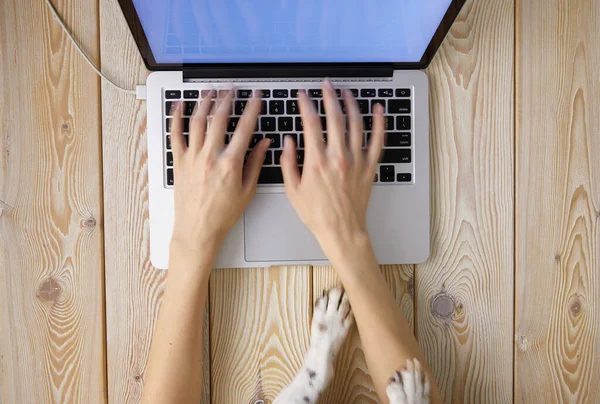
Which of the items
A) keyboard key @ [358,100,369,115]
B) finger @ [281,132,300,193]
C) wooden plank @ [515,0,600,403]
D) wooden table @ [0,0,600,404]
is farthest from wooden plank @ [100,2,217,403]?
wooden plank @ [515,0,600,403]

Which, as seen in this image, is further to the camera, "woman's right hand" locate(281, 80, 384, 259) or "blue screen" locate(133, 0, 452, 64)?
"woman's right hand" locate(281, 80, 384, 259)

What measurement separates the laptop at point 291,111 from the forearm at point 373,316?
33mm

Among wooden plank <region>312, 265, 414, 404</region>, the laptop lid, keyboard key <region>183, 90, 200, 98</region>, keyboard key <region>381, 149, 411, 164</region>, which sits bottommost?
wooden plank <region>312, 265, 414, 404</region>

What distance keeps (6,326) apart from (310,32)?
609mm

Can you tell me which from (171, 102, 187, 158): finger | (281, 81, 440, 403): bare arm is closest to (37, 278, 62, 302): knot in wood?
(171, 102, 187, 158): finger

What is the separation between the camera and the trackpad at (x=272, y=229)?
0.69 metres

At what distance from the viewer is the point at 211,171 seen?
671 mm

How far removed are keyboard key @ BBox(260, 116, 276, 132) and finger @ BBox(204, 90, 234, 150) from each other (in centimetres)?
5

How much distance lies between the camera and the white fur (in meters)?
0.70

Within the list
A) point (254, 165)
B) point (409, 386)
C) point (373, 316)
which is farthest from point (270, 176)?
point (409, 386)

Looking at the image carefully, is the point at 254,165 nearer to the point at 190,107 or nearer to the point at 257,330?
the point at 190,107

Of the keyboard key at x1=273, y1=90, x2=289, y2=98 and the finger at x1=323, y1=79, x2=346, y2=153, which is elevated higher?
the keyboard key at x1=273, y1=90, x2=289, y2=98

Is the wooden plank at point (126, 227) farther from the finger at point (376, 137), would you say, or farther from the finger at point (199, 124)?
the finger at point (376, 137)

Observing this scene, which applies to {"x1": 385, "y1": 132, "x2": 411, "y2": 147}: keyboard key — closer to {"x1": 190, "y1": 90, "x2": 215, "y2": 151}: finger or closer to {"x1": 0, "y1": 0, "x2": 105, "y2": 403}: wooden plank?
{"x1": 190, "y1": 90, "x2": 215, "y2": 151}: finger
